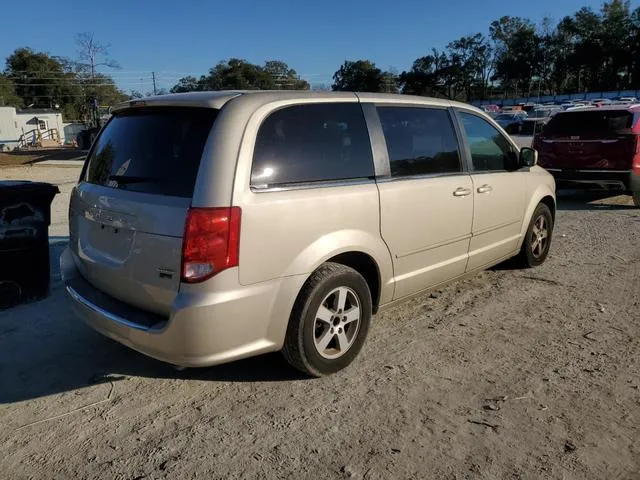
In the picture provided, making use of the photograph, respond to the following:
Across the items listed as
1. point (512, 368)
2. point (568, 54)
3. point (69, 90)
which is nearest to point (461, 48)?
point (568, 54)

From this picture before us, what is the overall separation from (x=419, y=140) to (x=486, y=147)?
1076 millimetres

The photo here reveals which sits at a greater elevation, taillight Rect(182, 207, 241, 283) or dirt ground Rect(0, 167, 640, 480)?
taillight Rect(182, 207, 241, 283)

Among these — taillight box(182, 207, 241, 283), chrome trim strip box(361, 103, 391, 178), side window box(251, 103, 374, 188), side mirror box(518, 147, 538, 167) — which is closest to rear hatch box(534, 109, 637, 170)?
side mirror box(518, 147, 538, 167)

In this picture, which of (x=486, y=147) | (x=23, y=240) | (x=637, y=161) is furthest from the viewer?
(x=637, y=161)

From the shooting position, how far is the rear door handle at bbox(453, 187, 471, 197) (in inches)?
169

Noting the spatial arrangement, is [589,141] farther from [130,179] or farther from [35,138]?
[35,138]

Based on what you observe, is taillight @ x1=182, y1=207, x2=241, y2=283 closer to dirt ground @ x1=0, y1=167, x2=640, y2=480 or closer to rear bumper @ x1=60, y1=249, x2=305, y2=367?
rear bumper @ x1=60, y1=249, x2=305, y2=367

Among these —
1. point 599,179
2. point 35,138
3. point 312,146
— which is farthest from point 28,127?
point 312,146

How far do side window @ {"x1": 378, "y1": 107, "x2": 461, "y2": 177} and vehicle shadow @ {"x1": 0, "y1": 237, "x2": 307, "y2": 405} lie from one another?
1633mm

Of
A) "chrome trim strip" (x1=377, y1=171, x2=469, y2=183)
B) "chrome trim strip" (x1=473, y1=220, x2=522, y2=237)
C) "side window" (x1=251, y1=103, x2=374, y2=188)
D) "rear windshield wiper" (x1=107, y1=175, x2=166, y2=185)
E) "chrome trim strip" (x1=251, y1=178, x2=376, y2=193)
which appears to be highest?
"side window" (x1=251, y1=103, x2=374, y2=188)

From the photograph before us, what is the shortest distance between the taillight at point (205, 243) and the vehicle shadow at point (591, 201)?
8.42 metres

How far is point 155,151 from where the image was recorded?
3207 mm

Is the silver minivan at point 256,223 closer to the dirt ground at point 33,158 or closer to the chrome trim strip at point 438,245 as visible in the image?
the chrome trim strip at point 438,245

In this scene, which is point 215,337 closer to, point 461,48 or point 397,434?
point 397,434
